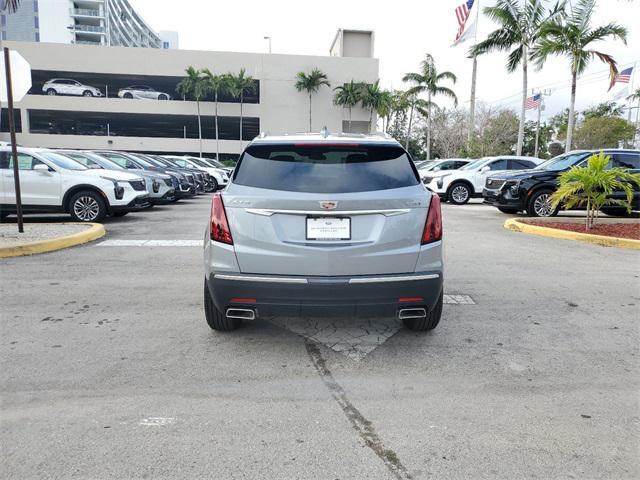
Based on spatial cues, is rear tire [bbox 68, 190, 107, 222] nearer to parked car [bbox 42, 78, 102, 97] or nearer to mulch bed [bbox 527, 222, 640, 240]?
mulch bed [bbox 527, 222, 640, 240]

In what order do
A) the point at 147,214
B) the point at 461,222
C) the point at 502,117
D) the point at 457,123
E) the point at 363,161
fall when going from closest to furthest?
the point at 363,161
the point at 461,222
the point at 147,214
the point at 502,117
the point at 457,123

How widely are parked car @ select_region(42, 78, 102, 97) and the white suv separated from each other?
1458 inches

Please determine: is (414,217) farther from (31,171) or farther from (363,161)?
(31,171)

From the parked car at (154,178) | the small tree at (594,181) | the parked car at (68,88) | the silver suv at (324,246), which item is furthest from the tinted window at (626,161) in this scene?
the parked car at (68,88)

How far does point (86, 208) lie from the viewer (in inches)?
433

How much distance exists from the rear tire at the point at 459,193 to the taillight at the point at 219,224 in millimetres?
14926

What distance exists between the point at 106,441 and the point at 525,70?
26444 mm

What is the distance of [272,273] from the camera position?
3.61 m

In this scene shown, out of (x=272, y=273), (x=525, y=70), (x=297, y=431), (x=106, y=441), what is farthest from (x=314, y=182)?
(x=525, y=70)

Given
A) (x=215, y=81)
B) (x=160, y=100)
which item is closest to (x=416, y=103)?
(x=215, y=81)

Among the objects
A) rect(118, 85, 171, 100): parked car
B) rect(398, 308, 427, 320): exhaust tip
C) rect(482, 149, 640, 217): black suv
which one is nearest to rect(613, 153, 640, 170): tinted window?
rect(482, 149, 640, 217): black suv

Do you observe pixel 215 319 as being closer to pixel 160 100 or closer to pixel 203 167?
pixel 203 167

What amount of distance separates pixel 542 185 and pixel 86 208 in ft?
36.1

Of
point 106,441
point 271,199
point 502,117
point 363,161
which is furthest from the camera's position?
point 502,117
